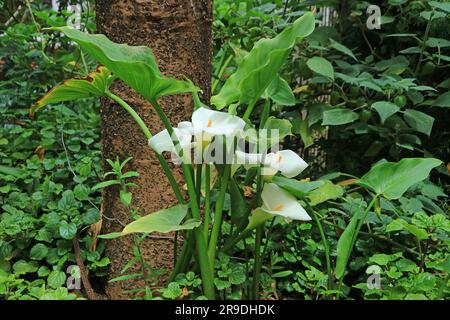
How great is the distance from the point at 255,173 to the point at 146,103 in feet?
1.14

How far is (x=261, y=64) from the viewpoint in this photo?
A: 954 mm

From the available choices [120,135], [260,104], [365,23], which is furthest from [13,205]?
[365,23]

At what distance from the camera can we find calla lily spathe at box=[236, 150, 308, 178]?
0.88 meters

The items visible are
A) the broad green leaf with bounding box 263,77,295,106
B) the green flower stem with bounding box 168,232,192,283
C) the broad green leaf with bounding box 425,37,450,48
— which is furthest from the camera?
the broad green leaf with bounding box 425,37,450,48

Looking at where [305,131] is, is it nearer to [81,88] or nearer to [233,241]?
[233,241]

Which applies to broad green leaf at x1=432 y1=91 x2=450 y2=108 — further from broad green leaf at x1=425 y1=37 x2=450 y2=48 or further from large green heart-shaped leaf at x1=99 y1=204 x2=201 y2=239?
large green heart-shaped leaf at x1=99 y1=204 x2=201 y2=239

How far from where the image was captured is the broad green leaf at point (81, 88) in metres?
0.88

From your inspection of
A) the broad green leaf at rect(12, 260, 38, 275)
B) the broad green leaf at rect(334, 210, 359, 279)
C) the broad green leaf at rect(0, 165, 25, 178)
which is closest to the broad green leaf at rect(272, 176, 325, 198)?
the broad green leaf at rect(334, 210, 359, 279)

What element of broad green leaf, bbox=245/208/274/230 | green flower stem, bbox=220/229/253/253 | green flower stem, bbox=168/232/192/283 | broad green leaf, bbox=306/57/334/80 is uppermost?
broad green leaf, bbox=306/57/334/80

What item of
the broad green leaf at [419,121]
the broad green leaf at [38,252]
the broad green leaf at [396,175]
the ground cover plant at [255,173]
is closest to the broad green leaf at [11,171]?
the ground cover plant at [255,173]

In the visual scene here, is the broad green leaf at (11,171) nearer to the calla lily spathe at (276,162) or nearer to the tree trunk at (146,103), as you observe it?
the tree trunk at (146,103)

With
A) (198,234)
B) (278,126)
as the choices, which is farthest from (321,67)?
(198,234)

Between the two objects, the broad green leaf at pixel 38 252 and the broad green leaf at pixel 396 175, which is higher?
the broad green leaf at pixel 396 175
